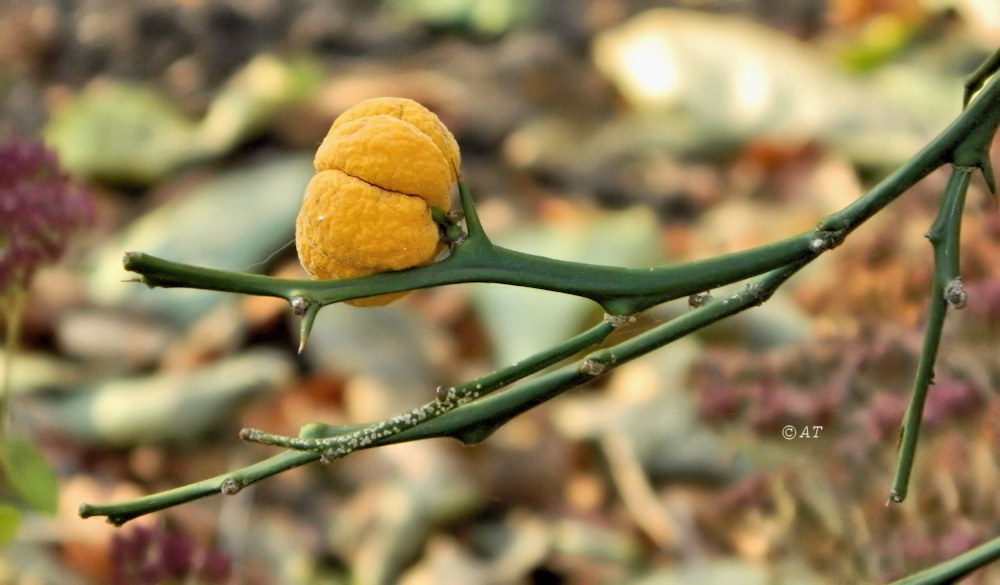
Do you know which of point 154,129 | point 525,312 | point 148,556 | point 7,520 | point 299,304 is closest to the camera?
point 299,304

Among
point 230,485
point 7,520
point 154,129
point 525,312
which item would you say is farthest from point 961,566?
point 154,129

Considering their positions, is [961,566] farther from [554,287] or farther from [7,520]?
[7,520]

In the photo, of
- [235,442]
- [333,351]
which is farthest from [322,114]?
[235,442]

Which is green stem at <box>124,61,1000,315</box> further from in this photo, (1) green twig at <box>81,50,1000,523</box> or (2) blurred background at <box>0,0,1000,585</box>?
(2) blurred background at <box>0,0,1000,585</box>

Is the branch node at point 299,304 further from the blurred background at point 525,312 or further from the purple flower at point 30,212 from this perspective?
the purple flower at point 30,212

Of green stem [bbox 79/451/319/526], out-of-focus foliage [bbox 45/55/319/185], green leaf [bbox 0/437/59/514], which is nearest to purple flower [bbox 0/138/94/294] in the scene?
green leaf [bbox 0/437/59/514]

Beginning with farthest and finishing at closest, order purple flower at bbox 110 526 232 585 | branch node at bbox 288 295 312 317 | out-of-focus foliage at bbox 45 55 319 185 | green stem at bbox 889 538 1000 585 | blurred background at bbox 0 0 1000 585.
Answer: out-of-focus foliage at bbox 45 55 319 185, blurred background at bbox 0 0 1000 585, purple flower at bbox 110 526 232 585, green stem at bbox 889 538 1000 585, branch node at bbox 288 295 312 317

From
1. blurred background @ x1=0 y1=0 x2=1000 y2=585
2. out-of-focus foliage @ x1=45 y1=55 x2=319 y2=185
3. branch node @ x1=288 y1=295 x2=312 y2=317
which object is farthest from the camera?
out-of-focus foliage @ x1=45 y1=55 x2=319 y2=185
